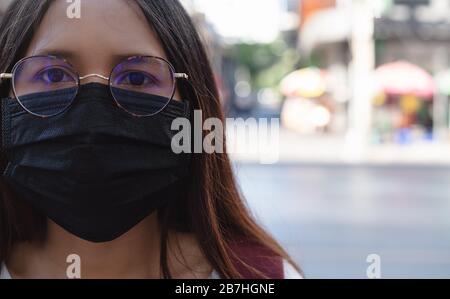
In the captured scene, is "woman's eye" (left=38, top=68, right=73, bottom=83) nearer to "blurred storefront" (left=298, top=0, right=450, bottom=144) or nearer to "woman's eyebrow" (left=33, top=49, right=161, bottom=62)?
"woman's eyebrow" (left=33, top=49, right=161, bottom=62)

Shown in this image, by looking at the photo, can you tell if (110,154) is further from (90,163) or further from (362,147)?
(362,147)

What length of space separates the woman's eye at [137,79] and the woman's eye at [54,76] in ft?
0.34

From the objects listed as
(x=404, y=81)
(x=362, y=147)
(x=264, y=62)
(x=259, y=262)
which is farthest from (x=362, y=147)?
(x=264, y=62)

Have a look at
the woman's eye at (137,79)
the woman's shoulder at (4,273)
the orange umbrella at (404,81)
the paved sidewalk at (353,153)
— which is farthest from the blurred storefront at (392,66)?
the woman's shoulder at (4,273)

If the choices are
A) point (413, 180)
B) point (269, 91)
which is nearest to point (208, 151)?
point (413, 180)

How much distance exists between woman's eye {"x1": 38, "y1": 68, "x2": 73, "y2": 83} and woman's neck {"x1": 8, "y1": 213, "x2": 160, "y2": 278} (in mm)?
310

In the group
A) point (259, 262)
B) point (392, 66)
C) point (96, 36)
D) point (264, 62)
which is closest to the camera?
point (96, 36)

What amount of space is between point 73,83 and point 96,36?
11cm

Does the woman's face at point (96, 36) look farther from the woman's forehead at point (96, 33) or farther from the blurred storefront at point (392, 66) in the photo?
the blurred storefront at point (392, 66)

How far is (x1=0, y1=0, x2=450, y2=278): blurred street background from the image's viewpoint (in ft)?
19.0

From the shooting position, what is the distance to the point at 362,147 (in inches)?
574

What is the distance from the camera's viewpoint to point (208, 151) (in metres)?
1.36

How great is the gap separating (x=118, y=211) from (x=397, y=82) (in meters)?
16.9

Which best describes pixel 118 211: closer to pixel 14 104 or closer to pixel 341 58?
pixel 14 104
